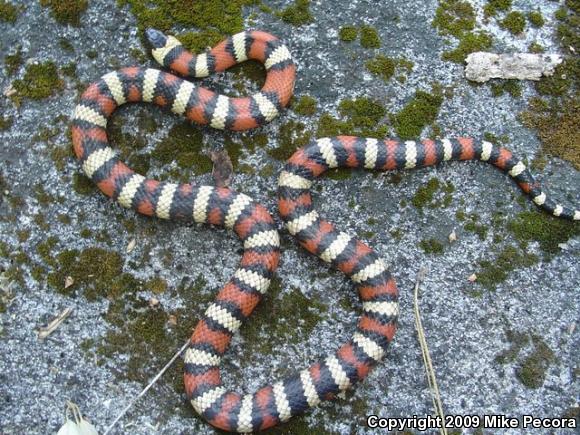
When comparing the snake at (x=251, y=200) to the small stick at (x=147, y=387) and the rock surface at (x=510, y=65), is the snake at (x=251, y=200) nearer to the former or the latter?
the small stick at (x=147, y=387)

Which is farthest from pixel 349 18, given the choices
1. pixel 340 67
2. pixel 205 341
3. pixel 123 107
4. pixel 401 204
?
pixel 205 341

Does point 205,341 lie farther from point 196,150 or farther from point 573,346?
point 573,346

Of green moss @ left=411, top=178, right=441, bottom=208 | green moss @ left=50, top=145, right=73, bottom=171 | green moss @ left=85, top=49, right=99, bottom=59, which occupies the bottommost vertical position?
green moss @ left=411, top=178, right=441, bottom=208

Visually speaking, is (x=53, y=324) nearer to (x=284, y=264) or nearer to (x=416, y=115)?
(x=284, y=264)

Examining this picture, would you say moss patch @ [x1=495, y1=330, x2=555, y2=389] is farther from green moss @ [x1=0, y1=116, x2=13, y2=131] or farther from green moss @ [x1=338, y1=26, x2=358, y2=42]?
green moss @ [x1=0, y1=116, x2=13, y2=131]

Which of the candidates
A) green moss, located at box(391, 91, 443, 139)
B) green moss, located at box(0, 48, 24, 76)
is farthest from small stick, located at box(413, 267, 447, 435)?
green moss, located at box(0, 48, 24, 76)

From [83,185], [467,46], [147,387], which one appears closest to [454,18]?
[467,46]
